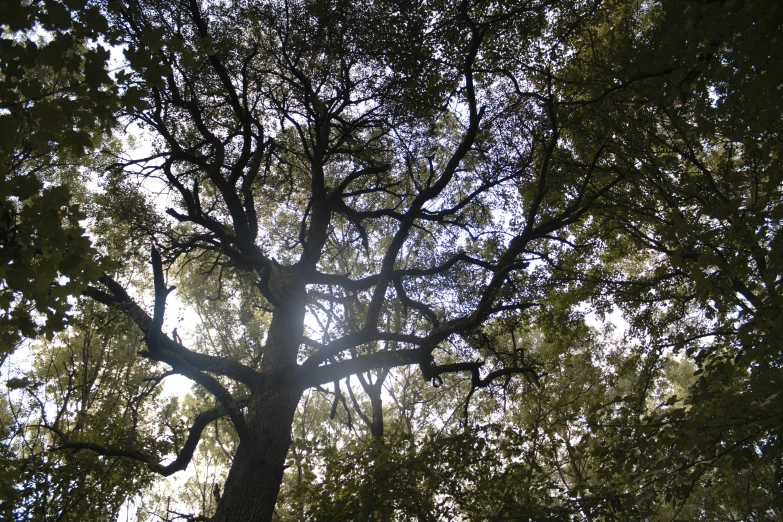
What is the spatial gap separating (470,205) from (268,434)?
676cm

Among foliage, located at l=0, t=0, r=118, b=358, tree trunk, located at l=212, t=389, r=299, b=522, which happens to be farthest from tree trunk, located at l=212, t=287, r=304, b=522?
foliage, located at l=0, t=0, r=118, b=358

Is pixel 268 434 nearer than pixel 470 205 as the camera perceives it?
Yes

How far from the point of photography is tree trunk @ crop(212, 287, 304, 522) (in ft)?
15.7

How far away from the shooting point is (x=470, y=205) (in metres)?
10.2

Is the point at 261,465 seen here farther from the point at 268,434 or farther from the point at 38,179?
the point at 38,179

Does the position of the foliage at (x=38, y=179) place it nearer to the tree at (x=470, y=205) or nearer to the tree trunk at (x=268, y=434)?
the tree at (x=470, y=205)

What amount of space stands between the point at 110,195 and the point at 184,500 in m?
15.8

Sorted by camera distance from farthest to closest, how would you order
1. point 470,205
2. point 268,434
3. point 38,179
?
point 470,205 < point 268,434 < point 38,179

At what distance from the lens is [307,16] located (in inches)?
300

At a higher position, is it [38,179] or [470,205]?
[470,205]

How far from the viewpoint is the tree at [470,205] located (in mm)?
3537

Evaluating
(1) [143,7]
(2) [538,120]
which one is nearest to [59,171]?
(1) [143,7]

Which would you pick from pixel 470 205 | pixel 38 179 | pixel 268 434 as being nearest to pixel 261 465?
pixel 268 434

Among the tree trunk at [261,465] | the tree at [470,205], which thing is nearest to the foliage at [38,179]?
the tree at [470,205]
